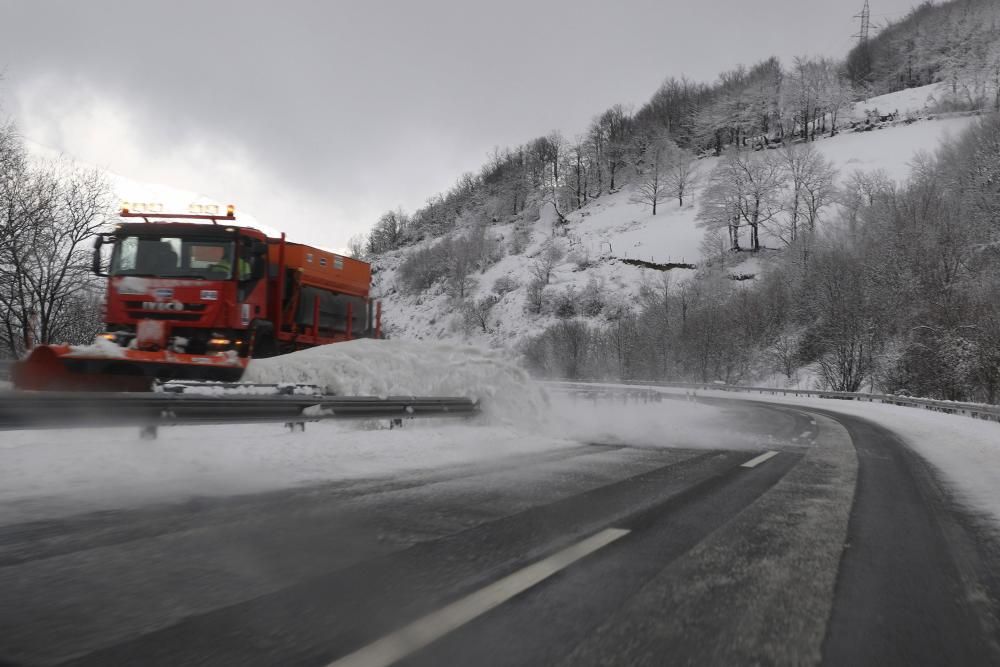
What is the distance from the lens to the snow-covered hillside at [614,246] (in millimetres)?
72438

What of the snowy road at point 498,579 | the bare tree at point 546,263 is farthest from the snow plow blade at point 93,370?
the bare tree at point 546,263

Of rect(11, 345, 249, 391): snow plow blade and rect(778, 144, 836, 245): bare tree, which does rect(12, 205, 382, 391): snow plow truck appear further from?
rect(778, 144, 836, 245): bare tree

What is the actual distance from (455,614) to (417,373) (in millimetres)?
8514

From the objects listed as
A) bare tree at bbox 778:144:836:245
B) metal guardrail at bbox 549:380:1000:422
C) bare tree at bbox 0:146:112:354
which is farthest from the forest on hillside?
bare tree at bbox 0:146:112:354

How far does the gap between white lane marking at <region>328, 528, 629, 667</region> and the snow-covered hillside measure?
208 ft

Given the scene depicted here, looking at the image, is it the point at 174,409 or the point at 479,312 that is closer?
the point at 174,409

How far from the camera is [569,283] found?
75.2 meters

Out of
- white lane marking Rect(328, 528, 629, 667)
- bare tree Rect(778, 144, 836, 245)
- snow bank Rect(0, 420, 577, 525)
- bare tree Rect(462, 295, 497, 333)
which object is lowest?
white lane marking Rect(328, 528, 629, 667)

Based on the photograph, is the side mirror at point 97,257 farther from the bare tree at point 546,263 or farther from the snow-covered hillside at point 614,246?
the bare tree at point 546,263

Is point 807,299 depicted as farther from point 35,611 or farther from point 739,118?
point 739,118

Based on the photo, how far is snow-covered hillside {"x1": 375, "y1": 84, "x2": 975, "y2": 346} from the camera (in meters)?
72.4

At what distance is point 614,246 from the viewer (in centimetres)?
8462

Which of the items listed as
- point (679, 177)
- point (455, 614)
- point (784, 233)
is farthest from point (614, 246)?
point (455, 614)

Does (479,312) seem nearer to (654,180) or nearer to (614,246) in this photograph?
(614,246)
